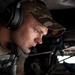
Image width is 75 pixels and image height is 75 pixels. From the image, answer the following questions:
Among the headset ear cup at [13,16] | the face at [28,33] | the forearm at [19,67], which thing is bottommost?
the forearm at [19,67]

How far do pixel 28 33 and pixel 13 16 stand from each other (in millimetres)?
216

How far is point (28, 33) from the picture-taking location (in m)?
1.52

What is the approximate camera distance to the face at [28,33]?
152 centimetres

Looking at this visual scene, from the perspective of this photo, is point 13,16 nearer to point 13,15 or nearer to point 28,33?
point 13,15

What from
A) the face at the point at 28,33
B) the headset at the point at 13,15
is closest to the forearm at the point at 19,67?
the face at the point at 28,33

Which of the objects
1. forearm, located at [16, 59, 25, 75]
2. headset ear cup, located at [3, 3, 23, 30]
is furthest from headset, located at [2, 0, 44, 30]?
forearm, located at [16, 59, 25, 75]

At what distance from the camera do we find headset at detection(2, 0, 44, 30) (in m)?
1.34

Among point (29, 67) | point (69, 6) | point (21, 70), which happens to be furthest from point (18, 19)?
point (29, 67)

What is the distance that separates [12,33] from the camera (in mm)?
1538

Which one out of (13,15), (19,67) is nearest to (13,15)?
(13,15)

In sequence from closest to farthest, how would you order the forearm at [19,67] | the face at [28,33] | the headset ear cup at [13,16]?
1. the headset ear cup at [13,16]
2. the face at [28,33]
3. the forearm at [19,67]

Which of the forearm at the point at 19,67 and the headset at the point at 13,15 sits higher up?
the headset at the point at 13,15

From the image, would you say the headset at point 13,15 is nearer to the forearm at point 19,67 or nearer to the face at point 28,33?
the face at point 28,33

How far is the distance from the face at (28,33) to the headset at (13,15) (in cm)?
12
